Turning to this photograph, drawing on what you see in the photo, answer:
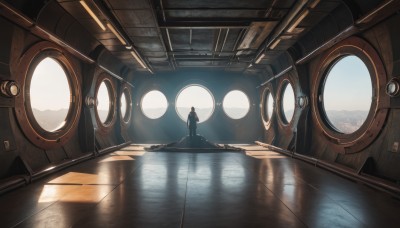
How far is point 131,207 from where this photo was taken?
4461mm

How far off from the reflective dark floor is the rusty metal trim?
3.63 ft

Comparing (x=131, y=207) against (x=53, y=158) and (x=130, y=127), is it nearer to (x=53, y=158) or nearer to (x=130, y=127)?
(x=53, y=158)

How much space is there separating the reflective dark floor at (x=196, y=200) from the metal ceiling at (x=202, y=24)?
4.23m

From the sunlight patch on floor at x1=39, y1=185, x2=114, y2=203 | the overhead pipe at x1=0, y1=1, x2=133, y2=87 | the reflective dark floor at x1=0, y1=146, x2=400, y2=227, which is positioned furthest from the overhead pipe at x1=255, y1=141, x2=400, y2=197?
the overhead pipe at x1=0, y1=1, x2=133, y2=87

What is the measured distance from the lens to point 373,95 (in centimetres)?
644

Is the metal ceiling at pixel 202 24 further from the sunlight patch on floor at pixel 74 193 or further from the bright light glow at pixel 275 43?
the sunlight patch on floor at pixel 74 193

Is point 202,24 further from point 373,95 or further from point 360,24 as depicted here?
point 373,95

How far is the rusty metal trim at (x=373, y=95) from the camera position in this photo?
19.9ft

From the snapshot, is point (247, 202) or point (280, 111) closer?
point (247, 202)

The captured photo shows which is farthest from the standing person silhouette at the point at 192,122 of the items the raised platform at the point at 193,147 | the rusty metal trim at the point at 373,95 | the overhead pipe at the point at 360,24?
the overhead pipe at the point at 360,24

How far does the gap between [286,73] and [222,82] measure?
652 cm

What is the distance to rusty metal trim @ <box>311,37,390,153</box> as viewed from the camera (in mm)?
6074

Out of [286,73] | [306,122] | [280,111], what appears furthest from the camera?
[280,111]

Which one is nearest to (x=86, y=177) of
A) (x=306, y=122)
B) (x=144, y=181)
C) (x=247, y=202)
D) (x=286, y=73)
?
(x=144, y=181)
